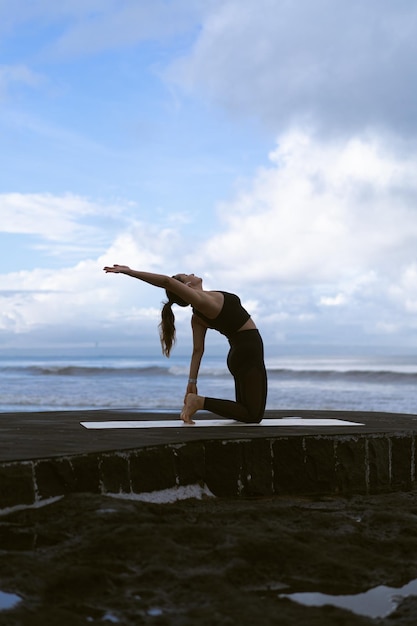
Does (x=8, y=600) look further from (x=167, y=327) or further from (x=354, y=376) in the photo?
(x=354, y=376)

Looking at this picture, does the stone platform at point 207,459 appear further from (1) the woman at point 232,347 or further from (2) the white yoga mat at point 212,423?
(1) the woman at point 232,347

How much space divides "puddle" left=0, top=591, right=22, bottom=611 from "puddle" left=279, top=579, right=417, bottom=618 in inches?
40.0

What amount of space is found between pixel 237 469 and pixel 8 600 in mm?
2520

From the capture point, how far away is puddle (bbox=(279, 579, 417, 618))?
270 centimetres

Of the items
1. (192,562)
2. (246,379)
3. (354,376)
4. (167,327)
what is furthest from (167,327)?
(354,376)

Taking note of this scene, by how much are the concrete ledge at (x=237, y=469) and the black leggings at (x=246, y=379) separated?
86 centimetres

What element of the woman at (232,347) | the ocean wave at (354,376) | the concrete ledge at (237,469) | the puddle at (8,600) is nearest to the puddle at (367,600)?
the puddle at (8,600)

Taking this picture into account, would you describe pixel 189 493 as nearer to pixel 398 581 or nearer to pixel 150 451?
pixel 150 451

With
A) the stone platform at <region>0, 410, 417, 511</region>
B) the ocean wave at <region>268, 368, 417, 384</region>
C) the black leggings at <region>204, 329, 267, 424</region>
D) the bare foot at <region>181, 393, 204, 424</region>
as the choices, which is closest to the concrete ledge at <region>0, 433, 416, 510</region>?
the stone platform at <region>0, 410, 417, 511</region>

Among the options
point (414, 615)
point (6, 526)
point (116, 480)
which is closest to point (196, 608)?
point (414, 615)

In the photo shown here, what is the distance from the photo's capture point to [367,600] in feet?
9.17

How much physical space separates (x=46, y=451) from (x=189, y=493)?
3.38 feet

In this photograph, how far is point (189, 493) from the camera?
189 inches

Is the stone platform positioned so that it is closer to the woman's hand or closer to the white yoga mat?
the white yoga mat
